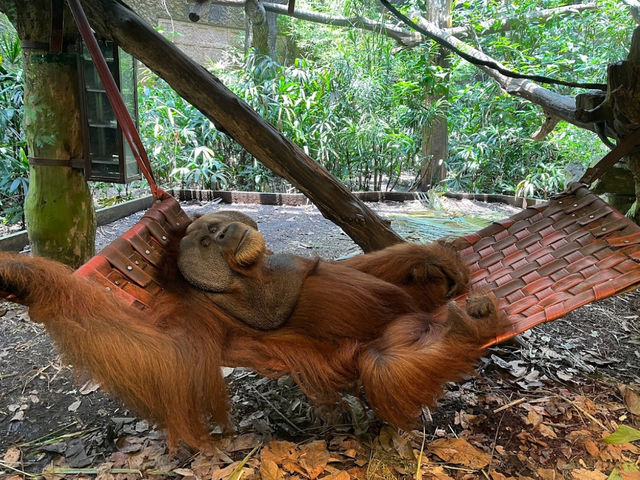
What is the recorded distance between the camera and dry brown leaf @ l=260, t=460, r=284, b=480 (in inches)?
65.7

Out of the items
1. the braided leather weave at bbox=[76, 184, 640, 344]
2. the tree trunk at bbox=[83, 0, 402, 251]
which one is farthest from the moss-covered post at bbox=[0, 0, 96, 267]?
the braided leather weave at bbox=[76, 184, 640, 344]

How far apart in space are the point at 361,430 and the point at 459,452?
360mm

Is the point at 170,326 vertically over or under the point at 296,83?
under

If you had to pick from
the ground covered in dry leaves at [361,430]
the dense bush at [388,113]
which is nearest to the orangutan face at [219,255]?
the ground covered in dry leaves at [361,430]

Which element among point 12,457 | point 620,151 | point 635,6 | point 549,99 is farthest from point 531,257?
point 635,6

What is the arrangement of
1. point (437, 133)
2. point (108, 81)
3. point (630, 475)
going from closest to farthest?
1. point (630, 475)
2. point (108, 81)
3. point (437, 133)

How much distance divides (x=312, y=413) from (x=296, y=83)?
650 cm

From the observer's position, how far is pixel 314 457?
5.77 feet

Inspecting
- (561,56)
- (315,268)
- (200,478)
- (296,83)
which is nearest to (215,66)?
(296,83)

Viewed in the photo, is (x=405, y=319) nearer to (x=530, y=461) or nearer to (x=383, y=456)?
(x=383, y=456)

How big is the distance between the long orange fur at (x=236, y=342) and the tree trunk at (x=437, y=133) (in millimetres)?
6654

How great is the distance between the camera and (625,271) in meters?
1.79

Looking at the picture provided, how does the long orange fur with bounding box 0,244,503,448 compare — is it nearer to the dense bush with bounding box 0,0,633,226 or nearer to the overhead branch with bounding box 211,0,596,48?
the dense bush with bounding box 0,0,633,226

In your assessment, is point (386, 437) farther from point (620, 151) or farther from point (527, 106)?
point (527, 106)
